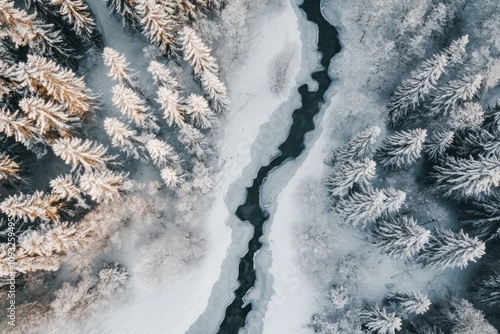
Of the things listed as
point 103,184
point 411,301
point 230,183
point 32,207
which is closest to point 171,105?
point 103,184

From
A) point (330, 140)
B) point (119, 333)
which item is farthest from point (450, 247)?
point (119, 333)

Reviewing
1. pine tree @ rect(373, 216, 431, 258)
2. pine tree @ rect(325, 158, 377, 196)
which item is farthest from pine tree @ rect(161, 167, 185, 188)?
pine tree @ rect(373, 216, 431, 258)

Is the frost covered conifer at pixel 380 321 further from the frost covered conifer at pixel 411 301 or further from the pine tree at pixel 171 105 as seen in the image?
the pine tree at pixel 171 105

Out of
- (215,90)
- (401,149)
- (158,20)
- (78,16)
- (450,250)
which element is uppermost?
(78,16)

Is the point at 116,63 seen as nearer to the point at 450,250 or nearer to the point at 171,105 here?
the point at 171,105

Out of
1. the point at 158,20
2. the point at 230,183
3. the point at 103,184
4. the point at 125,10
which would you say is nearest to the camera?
the point at 103,184

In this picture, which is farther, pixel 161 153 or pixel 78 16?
pixel 78 16

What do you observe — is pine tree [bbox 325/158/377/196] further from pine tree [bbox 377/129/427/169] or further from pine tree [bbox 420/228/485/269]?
pine tree [bbox 420/228/485/269]
